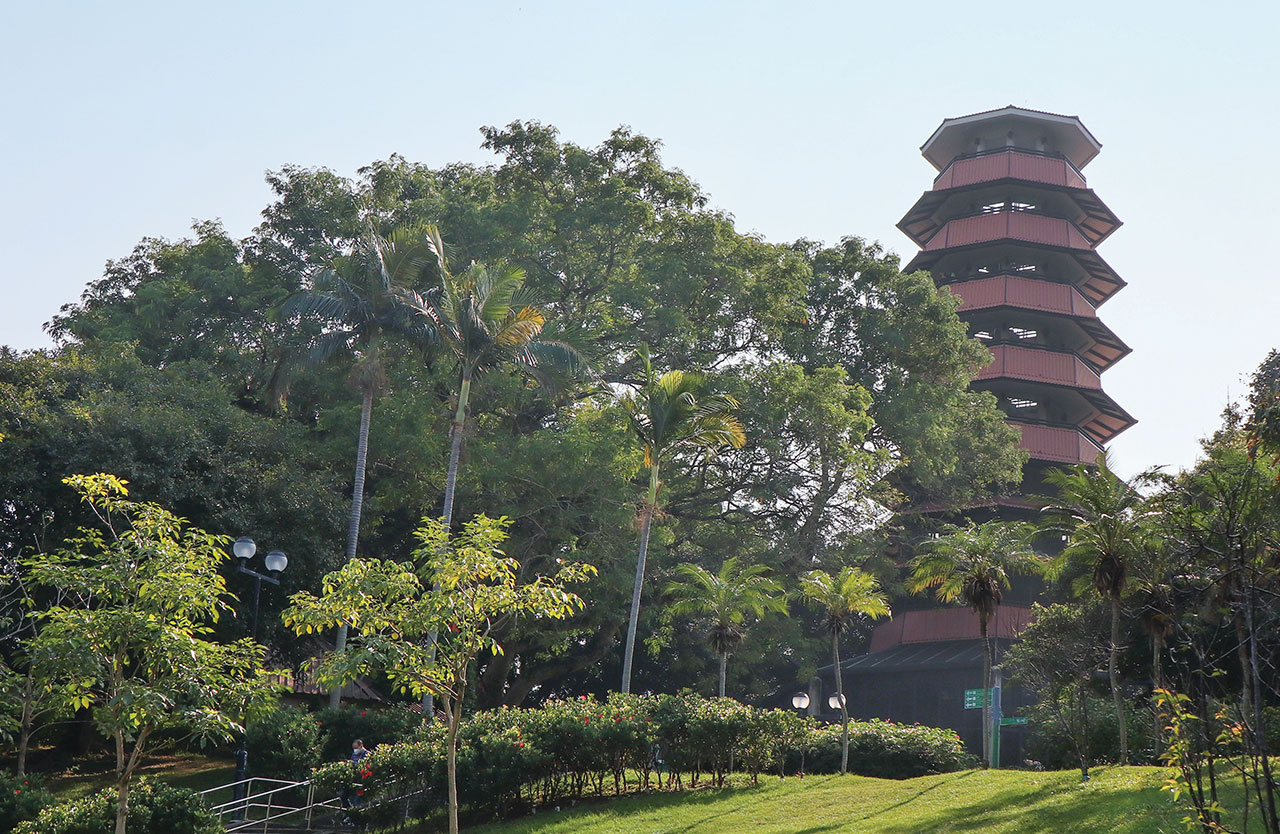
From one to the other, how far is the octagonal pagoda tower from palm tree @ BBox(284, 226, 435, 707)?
24388 mm

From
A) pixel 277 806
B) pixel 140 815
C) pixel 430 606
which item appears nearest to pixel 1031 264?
pixel 277 806

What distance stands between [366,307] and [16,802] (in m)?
15.2

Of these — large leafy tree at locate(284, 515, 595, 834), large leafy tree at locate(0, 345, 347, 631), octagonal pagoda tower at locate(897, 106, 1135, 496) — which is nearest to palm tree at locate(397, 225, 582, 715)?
large leafy tree at locate(0, 345, 347, 631)

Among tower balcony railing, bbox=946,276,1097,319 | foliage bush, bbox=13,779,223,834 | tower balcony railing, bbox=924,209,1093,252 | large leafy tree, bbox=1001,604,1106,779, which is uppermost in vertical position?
tower balcony railing, bbox=924,209,1093,252

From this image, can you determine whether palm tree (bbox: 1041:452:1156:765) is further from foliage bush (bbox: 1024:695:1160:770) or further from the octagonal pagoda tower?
the octagonal pagoda tower

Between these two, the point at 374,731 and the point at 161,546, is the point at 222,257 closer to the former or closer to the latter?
the point at 374,731

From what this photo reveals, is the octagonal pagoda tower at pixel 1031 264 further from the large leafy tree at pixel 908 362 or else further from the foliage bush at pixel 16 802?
the foliage bush at pixel 16 802

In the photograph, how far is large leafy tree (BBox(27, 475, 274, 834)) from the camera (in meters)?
14.3

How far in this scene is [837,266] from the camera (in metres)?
44.8

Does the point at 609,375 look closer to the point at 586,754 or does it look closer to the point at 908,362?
the point at 908,362

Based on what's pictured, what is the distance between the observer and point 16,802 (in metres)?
19.5

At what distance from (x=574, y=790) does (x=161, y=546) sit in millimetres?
11596

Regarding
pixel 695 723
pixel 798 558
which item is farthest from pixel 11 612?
pixel 798 558

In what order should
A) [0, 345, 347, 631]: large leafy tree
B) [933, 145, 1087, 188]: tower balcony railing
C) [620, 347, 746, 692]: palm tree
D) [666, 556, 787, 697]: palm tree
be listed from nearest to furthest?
[620, 347, 746, 692]: palm tree → [666, 556, 787, 697]: palm tree → [0, 345, 347, 631]: large leafy tree → [933, 145, 1087, 188]: tower balcony railing
